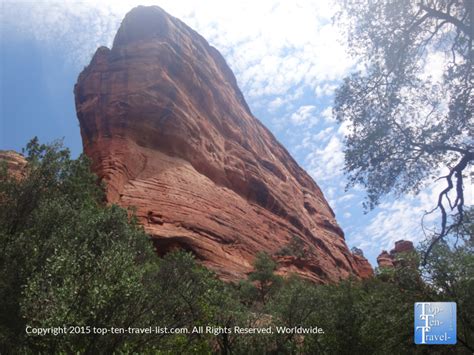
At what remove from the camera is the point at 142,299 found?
41.7 ft

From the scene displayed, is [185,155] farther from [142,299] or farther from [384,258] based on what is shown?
[384,258]

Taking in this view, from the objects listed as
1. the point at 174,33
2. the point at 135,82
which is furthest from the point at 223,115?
the point at 135,82

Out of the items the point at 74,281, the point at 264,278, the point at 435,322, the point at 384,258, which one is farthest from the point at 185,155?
the point at 384,258

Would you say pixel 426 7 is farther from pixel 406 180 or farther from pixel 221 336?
pixel 221 336

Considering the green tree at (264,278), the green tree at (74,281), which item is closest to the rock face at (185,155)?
the green tree at (264,278)

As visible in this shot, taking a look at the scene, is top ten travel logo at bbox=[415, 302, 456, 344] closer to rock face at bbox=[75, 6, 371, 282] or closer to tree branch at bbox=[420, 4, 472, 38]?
tree branch at bbox=[420, 4, 472, 38]

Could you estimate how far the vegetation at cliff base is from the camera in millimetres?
11016

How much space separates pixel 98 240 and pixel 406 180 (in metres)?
12.0

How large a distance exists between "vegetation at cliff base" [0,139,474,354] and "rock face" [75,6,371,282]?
49.0 feet

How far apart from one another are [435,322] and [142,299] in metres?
8.84

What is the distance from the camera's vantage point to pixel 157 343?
12836mm

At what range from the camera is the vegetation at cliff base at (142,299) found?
11016 mm

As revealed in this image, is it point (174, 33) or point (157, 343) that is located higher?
point (174, 33)

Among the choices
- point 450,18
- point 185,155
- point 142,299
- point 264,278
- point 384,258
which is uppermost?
point 384,258
